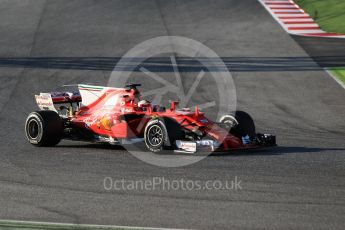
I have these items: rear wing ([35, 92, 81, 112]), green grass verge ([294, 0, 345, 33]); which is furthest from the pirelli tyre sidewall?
green grass verge ([294, 0, 345, 33])

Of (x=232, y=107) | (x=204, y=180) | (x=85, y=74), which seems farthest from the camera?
(x=85, y=74)

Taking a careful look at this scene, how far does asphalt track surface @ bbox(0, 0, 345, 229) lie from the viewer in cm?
982

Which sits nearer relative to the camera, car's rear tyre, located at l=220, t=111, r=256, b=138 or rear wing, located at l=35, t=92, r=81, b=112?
car's rear tyre, located at l=220, t=111, r=256, b=138

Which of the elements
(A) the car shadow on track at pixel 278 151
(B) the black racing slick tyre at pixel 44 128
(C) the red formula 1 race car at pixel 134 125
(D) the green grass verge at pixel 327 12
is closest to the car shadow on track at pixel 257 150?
(A) the car shadow on track at pixel 278 151

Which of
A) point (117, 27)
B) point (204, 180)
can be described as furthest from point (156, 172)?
point (117, 27)

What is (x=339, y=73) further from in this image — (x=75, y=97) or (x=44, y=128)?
(x=44, y=128)

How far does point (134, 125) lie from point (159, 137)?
2.52 ft

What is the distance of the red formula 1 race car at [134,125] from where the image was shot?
45.2 ft

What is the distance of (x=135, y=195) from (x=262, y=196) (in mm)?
1766

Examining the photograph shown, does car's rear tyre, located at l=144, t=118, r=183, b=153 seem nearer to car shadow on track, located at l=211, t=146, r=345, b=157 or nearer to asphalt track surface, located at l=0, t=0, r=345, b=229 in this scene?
asphalt track surface, located at l=0, t=0, r=345, b=229

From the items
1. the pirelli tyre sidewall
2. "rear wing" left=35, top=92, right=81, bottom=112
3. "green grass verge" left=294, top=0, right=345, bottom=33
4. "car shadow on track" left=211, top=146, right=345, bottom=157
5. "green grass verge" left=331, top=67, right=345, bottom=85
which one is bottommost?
"car shadow on track" left=211, top=146, right=345, bottom=157

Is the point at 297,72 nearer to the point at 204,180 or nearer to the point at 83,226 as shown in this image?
the point at 204,180

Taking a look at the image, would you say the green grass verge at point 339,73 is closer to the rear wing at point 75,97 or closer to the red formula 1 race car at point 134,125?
the red formula 1 race car at point 134,125

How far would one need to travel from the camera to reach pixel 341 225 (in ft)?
29.8
